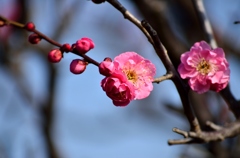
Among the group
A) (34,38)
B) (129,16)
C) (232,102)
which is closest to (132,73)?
(129,16)

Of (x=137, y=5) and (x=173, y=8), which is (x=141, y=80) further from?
(x=173, y=8)

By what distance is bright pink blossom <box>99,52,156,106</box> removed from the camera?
38.8 inches

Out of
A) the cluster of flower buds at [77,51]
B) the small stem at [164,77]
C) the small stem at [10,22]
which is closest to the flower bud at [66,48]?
the cluster of flower buds at [77,51]

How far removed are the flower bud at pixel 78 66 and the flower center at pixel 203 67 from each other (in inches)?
10.3

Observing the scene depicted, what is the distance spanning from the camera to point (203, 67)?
1067 mm

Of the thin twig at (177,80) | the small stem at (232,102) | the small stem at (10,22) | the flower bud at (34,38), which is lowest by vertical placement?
the small stem at (232,102)

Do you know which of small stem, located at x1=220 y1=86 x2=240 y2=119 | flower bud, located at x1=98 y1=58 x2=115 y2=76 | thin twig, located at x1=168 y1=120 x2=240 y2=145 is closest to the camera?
flower bud, located at x1=98 y1=58 x2=115 y2=76

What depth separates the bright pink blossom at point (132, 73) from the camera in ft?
3.24

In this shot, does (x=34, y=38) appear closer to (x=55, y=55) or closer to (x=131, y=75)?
(x=55, y=55)

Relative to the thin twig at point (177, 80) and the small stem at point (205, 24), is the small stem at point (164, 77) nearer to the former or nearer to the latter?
the thin twig at point (177, 80)

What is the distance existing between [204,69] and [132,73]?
168 millimetres

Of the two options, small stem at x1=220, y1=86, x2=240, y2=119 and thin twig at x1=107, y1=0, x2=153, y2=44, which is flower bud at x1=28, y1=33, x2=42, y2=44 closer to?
thin twig at x1=107, y1=0, x2=153, y2=44

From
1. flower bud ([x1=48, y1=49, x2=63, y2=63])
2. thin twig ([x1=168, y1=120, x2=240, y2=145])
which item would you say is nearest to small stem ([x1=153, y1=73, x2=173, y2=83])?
thin twig ([x1=168, y1=120, x2=240, y2=145])

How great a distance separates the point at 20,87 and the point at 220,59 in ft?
6.75
